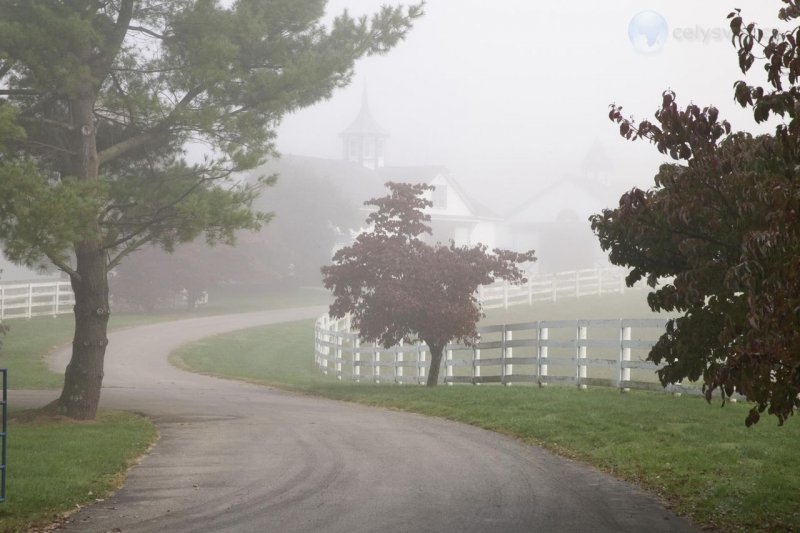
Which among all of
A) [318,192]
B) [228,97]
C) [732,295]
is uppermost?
[318,192]

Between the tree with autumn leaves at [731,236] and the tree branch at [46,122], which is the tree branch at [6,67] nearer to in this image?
the tree branch at [46,122]

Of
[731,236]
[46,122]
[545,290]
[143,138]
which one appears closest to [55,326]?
[545,290]

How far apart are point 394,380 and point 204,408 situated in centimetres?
884

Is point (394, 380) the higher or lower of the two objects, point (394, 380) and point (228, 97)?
the lower

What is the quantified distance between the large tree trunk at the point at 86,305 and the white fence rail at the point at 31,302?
81.9 feet

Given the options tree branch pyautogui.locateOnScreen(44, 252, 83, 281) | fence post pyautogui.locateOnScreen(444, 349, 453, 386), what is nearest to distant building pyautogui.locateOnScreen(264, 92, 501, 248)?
fence post pyautogui.locateOnScreen(444, 349, 453, 386)

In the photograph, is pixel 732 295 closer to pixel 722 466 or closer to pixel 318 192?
pixel 722 466

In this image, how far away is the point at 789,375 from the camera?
675cm

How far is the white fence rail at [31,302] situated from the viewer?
42.4m

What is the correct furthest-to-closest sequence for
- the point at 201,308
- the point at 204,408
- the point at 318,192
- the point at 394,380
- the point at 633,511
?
the point at 318,192
the point at 201,308
the point at 394,380
the point at 204,408
the point at 633,511

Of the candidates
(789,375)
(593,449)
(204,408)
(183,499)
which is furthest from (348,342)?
(789,375)

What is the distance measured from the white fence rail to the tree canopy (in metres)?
24.0

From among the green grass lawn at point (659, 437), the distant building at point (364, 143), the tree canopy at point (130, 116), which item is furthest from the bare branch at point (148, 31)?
the distant building at point (364, 143)

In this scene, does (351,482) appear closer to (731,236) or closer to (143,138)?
(731,236)
